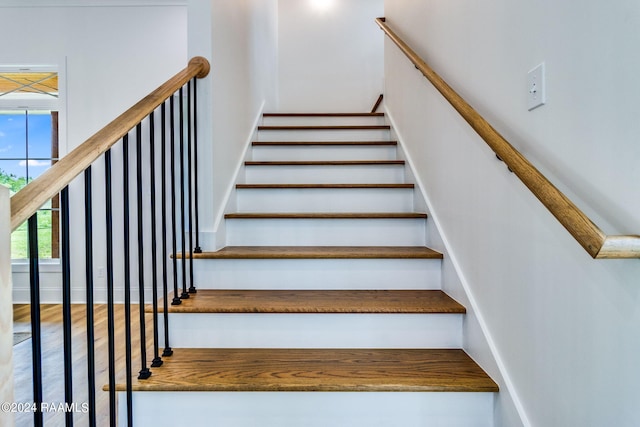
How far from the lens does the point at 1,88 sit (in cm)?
375

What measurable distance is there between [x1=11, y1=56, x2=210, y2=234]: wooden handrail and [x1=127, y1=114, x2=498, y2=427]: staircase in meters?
0.73

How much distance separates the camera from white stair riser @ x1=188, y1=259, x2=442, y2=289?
1.72 metres

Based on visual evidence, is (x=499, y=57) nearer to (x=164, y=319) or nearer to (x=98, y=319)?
(x=164, y=319)

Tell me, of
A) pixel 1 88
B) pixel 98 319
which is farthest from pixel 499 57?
pixel 1 88

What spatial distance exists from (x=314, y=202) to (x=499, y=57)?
52.6 inches

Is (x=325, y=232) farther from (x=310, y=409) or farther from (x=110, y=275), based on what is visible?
(x=110, y=275)

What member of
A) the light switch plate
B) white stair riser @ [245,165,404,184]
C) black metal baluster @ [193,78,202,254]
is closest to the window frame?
white stair riser @ [245,165,404,184]

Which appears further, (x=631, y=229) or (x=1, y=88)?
(x=1, y=88)

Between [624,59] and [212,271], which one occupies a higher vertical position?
[624,59]

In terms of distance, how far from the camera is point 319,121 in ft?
11.8

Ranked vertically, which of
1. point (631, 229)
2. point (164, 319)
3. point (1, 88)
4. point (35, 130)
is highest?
point (1, 88)

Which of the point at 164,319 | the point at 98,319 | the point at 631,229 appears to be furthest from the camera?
the point at 98,319

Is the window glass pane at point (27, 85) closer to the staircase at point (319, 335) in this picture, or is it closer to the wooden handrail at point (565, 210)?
the staircase at point (319, 335)

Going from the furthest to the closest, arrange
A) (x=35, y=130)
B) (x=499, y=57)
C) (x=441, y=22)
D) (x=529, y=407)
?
(x=35, y=130) < (x=441, y=22) < (x=499, y=57) < (x=529, y=407)
